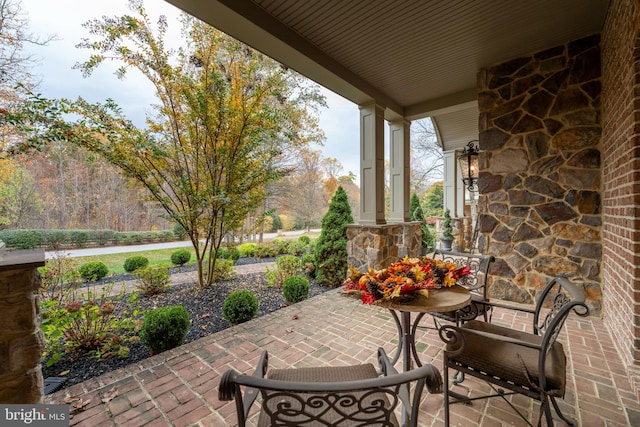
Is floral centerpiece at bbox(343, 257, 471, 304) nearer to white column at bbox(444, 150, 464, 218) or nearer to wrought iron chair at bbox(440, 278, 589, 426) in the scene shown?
wrought iron chair at bbox(440, 278, 589, 426)

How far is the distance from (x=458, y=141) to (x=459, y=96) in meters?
3.08

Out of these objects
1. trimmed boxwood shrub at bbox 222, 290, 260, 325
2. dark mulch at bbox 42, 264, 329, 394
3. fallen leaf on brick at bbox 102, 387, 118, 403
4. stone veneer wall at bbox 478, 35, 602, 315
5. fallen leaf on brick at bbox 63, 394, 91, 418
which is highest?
stone veneer wall at bbox 478, 35, 602, 315

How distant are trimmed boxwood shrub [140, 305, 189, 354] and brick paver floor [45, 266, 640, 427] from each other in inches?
5.9

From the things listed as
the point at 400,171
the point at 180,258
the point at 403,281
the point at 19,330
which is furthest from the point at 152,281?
the point at 400,171

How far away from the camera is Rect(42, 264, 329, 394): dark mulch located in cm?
214

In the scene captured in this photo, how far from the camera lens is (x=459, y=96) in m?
3.95

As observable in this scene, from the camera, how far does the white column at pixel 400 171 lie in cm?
445

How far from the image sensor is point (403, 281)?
4.70 ft

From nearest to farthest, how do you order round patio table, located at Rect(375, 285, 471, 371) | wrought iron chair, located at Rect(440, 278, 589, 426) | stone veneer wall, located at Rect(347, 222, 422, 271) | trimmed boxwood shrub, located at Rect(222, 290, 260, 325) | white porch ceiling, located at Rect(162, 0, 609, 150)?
wrought iron chair, located at Rect(440, 278, 589, 426) < round patio table, located at Rect(375, 285, 471, 371) < white porch ceiling, located at Rect(162, 0, 609, 150) < trimmed boxwood shrub, located at Rect(222, 290, 260, 325) < stone veneer wall, located at Rect(347, 222, 422, 271)

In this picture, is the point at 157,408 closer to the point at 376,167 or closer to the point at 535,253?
the point at 376,167

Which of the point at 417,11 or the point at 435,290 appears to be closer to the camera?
the point at 435,290

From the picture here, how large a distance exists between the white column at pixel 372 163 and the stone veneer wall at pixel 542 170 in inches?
52.7

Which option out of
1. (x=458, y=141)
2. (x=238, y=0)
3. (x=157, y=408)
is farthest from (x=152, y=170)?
(x=458, y=141)

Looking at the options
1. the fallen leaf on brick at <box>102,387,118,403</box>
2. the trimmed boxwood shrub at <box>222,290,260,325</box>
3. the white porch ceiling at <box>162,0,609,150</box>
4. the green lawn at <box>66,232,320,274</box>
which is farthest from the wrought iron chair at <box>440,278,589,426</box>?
the green lawn at <box>66,232,320,274</box>
